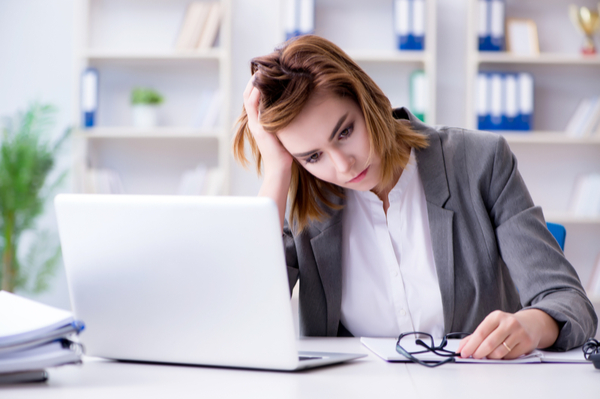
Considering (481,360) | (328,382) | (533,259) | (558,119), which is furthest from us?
(558,119)

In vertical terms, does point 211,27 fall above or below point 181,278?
above

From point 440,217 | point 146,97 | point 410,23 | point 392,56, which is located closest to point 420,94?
point 392,56

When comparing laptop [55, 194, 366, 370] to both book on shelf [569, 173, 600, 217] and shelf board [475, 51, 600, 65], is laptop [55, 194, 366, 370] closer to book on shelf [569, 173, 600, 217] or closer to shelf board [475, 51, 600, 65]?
shelf board [475, 51, 600, 65]

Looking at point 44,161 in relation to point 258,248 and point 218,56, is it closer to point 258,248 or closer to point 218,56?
point 218,56

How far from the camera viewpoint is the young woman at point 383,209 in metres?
1.13

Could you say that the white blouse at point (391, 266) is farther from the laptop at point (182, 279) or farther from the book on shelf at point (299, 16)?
the book on shelf at point (299, 16)

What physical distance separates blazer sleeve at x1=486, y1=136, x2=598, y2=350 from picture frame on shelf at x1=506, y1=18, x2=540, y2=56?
81.3 inches

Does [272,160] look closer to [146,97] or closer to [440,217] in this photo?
[440,217]

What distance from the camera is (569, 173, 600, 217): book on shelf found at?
9.87 ft

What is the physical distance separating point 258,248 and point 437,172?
67cm

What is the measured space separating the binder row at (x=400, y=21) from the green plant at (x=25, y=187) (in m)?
1.33

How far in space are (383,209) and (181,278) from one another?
0.69 meters

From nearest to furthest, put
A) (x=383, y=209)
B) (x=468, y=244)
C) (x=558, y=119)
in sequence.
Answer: (x=468, y=244), (x=383, y=209), (x=558, y=119)

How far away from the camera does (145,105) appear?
3.11 meters
